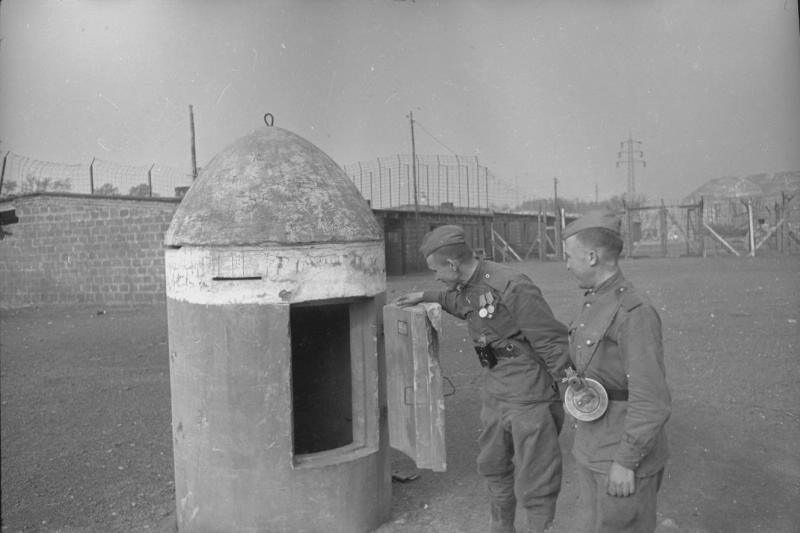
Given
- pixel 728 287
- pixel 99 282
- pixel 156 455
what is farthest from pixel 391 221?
pixel 156 455

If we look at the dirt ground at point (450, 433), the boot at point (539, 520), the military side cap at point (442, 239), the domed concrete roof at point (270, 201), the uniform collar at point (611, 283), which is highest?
the domed concrete roof at point (270, 201)

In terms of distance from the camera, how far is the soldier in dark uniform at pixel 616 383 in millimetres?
2459

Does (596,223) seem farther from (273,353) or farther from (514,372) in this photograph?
(273,353)

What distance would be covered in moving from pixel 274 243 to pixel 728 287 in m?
12.8

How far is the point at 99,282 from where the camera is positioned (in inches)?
661

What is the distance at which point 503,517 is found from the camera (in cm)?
371

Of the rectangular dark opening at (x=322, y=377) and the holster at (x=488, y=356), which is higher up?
the holster at (x=488, y=356)

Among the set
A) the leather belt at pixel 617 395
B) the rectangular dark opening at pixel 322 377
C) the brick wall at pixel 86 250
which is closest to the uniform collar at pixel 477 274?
the leather belt at pixel 617 395

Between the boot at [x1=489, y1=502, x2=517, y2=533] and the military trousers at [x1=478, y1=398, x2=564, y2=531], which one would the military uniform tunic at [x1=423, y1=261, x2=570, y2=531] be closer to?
the military trousers at [x1=478, y1=398, x2=564, y2=531]

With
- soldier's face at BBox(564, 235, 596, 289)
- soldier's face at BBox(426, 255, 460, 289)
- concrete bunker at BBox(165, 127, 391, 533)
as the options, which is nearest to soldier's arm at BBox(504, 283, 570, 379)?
soldier's face at BBox(426, 255, 460, 289)

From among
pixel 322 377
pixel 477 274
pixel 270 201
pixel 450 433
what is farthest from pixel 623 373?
pixel 450 433

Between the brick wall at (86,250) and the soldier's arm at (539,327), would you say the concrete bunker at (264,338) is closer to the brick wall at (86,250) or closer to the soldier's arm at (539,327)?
the soldier's arm at (539,327)

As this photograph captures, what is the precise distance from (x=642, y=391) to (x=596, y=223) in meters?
0.69

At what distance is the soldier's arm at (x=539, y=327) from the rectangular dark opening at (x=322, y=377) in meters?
1.80
